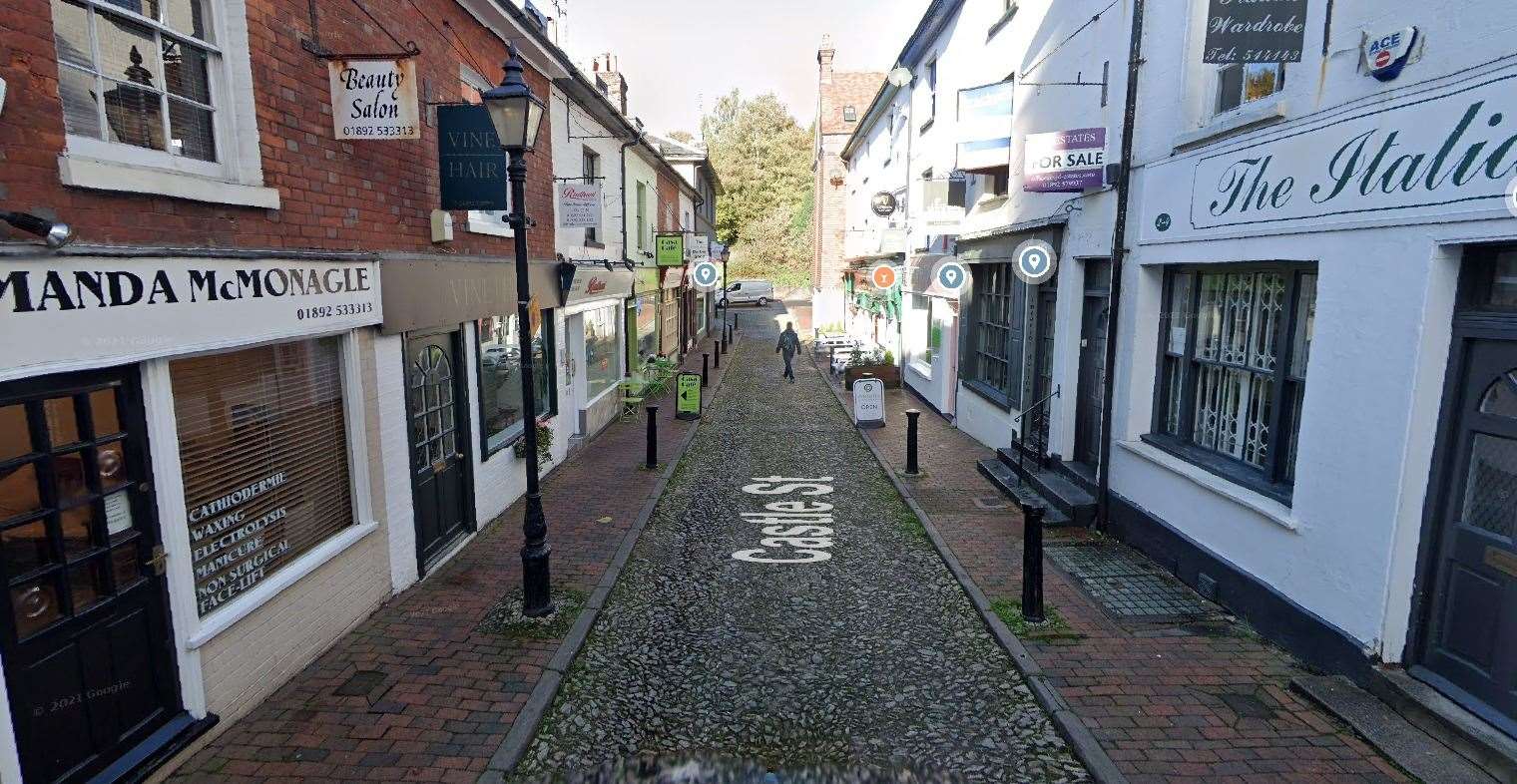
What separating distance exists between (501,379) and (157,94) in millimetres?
5493

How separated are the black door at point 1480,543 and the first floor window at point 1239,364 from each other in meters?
1.45

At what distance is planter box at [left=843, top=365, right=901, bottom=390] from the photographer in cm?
1939

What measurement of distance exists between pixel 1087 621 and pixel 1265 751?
6.03 feet

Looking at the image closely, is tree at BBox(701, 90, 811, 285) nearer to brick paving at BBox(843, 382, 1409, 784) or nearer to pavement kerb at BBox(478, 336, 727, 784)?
pavement kerb at BBox(478, 336, 727, 784)

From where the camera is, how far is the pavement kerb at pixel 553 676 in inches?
183

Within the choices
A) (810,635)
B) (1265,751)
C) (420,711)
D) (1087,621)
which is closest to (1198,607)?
(1087,621)

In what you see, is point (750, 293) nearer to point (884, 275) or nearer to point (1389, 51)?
point (884, 275)

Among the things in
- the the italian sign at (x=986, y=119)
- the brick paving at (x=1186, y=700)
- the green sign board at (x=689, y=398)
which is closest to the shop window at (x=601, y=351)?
the green sign board at (x=689, y=398)

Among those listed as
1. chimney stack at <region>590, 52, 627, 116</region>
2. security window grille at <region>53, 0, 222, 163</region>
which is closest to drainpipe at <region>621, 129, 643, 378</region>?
chimney stack at <region>590, 52, 627, 116</region>

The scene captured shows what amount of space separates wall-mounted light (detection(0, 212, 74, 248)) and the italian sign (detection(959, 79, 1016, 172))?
9.59m

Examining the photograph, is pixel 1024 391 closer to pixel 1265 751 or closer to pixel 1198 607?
pixel 1198 607

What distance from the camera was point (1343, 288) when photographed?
17.7 feet

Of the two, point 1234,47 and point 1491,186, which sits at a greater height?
point 1234,47

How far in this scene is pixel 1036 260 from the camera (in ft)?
33.6
